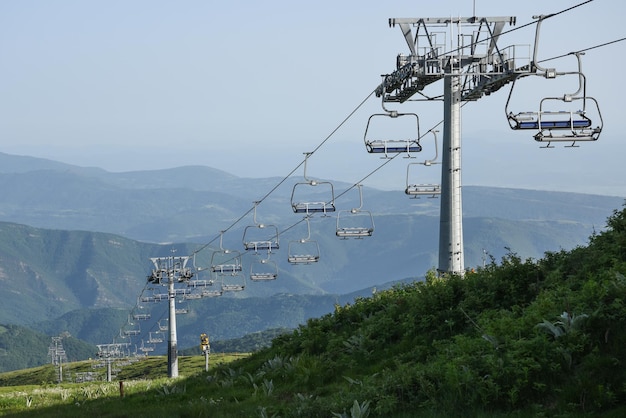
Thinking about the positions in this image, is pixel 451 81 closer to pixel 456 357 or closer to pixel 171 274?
pixel 456 357

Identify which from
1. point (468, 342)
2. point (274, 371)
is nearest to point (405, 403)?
point (468, 342)

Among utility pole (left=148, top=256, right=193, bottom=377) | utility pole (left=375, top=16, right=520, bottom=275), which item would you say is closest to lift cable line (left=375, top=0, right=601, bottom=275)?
utility pole (left=375, top=16, right=520, bottom=275)

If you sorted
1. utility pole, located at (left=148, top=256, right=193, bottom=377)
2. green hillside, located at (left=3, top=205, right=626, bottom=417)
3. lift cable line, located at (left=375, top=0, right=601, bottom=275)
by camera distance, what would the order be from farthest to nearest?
utility pole, located at (left=148, top=256, right=193, bottom=377)
lift cable line, located at (left=375, top=0, right=601, bottom=275)
green hillside, located at (left=3, top=205, right=626, bottom=417)

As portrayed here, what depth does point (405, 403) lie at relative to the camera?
14.5m

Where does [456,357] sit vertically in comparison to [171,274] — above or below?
above

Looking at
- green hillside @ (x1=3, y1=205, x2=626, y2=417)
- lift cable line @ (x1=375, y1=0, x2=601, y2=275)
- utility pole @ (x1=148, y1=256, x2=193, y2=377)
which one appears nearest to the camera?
green hillside @ (x1=3, y1=205, x2=626, y2=417)

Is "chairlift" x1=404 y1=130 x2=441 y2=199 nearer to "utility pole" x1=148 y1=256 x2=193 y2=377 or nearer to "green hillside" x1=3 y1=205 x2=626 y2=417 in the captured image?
"green hillside" x1=3 y1=205 x2=626 y2=417

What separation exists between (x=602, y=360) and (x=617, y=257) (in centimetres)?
533

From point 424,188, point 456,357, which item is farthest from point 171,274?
point 456,357

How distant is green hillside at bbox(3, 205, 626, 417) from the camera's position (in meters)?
13.6

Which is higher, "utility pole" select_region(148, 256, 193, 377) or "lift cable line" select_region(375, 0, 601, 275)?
"lift cable line" select_region(375, 0, 601, 275)

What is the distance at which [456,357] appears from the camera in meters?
15.4

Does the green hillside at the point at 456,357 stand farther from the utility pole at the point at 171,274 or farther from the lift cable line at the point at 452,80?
the utility pole at the point at 171,274

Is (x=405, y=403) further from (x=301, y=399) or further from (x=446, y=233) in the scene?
(x=446, y=233)
